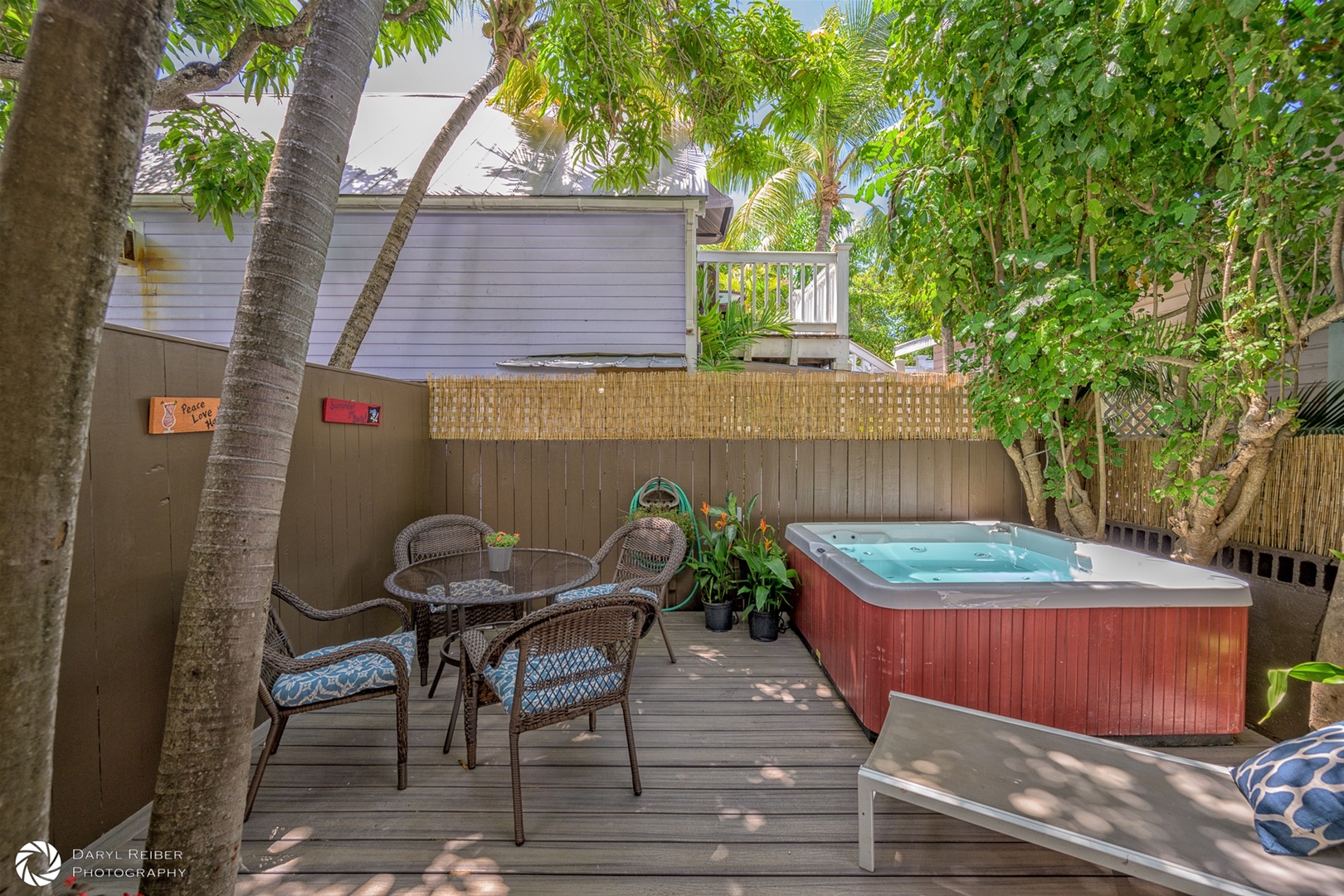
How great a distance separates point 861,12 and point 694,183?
273 inches

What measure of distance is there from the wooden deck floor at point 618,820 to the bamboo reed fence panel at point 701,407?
2.16 metres

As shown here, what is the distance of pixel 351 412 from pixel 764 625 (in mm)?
2881

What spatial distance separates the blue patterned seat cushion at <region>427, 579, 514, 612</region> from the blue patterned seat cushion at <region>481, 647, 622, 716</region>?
50 centimetres

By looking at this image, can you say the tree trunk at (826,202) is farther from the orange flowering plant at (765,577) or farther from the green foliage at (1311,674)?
the green foliage at (1311,674)

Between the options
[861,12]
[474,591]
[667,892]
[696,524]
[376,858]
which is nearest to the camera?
[667,892]

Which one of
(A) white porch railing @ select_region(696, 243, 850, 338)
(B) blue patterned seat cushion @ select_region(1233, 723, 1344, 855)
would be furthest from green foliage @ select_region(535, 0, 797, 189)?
(B) blue patterned seat cushion @ select_region(1233, 723, 1344, 855)

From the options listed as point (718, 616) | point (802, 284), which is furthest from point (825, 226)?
point (718, 616)

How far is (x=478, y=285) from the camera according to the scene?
5.40 m

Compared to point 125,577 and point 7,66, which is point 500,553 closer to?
point 125,577

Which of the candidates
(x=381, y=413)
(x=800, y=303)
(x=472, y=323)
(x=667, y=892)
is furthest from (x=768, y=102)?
(x=667, y=892)

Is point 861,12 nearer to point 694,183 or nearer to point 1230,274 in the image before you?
point 694,183

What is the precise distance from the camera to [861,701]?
2520 mm

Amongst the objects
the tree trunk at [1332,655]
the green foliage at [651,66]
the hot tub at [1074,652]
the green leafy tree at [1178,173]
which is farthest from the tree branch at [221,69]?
the tree trunk at [1332,655]

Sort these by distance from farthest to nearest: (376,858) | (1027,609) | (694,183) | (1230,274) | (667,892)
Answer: (694,183) → (1230,274) → (1027,609) → (376,858) → (667,892)
